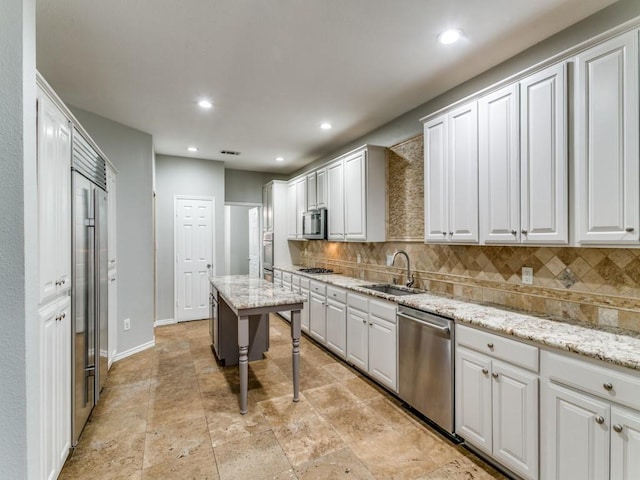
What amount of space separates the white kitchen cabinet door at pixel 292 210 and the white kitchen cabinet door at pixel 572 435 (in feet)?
14.6

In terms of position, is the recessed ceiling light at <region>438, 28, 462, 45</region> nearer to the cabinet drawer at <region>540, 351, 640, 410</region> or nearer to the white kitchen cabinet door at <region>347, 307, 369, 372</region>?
the cabinet drawer at <region>540, 351, 640, 410</region>

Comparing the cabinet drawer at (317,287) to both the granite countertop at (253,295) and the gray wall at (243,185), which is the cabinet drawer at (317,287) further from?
the gray wall at (243,185)

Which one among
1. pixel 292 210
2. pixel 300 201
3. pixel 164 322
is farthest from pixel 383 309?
pixel 164 322

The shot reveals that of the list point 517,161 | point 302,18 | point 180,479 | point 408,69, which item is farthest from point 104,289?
point 517,161

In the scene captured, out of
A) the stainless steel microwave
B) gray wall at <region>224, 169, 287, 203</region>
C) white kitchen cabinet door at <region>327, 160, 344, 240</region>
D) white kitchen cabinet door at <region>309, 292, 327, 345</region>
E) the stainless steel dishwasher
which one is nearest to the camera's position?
the stainless steel dishwasher

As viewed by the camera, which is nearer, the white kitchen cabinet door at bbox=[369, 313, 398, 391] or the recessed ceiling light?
the recessed ceiling light

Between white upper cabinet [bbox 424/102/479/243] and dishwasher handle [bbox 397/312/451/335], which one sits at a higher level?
white upper cabinet [bbox 424/102/479/243]

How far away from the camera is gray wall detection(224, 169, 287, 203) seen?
636cm

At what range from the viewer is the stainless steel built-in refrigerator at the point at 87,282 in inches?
80.7

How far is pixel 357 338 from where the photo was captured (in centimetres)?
332

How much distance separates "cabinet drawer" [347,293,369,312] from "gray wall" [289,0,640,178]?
184cm

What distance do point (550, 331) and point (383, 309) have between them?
135 cm

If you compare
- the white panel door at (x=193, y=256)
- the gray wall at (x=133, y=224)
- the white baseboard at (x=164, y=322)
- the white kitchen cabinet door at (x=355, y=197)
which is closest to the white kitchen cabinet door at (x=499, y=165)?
the white kitchen cabinet door at (x=355, y=197)

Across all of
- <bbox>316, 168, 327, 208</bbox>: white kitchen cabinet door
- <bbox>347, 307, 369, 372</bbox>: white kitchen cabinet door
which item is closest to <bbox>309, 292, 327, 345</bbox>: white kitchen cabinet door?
<bbox>347, 307, 369, 372</bbox>: white kitchen cabinet door
